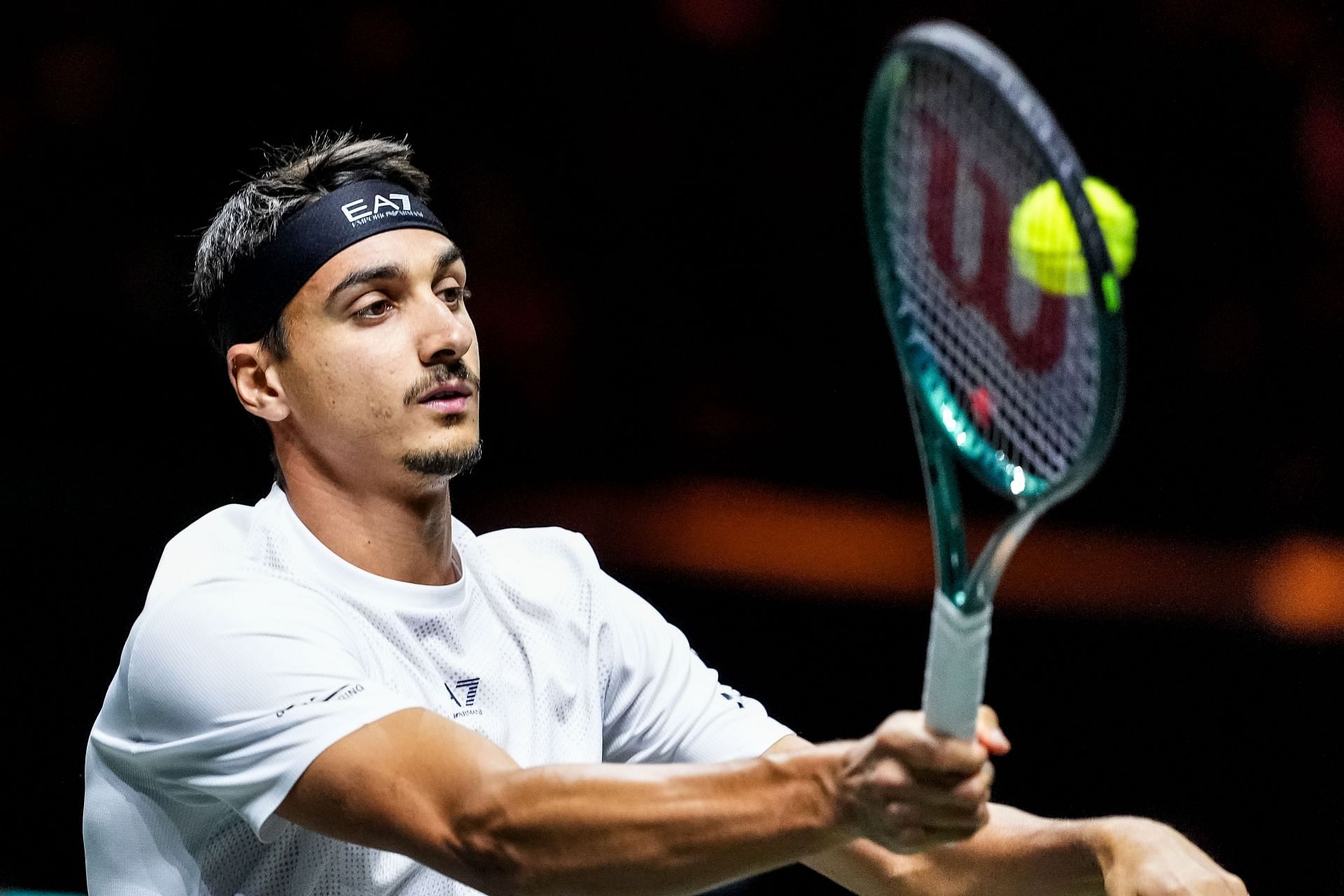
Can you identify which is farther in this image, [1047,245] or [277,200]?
[277,200]

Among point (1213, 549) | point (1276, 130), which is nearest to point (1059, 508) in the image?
point (1213, 549)

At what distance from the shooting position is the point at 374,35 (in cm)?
502

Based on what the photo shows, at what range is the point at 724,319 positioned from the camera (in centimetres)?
484

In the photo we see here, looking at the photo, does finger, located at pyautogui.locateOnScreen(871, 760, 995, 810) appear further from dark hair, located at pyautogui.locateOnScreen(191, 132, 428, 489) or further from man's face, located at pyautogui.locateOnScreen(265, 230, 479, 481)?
dark hair, located at pyautogui.locateOnScreen(191, 132, 428, 489)

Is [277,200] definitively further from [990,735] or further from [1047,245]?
[990,735]

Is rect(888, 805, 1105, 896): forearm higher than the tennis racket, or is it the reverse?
the tennis racket

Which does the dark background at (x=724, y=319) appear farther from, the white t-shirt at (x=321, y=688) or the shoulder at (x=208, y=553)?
the shoulder at (x=208, y=553)

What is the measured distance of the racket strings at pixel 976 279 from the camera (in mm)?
1916

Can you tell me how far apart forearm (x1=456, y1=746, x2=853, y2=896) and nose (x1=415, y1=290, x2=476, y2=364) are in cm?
87

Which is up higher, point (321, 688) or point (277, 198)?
point (277, 198)

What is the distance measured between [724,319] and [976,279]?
2.81 metres

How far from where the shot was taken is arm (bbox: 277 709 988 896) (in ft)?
5.90

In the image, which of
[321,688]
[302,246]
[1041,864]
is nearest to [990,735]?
[1041,864]

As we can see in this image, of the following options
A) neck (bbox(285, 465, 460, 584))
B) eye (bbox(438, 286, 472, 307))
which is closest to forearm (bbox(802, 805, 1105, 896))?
neck (bbox(285, 465, 460, 584))
